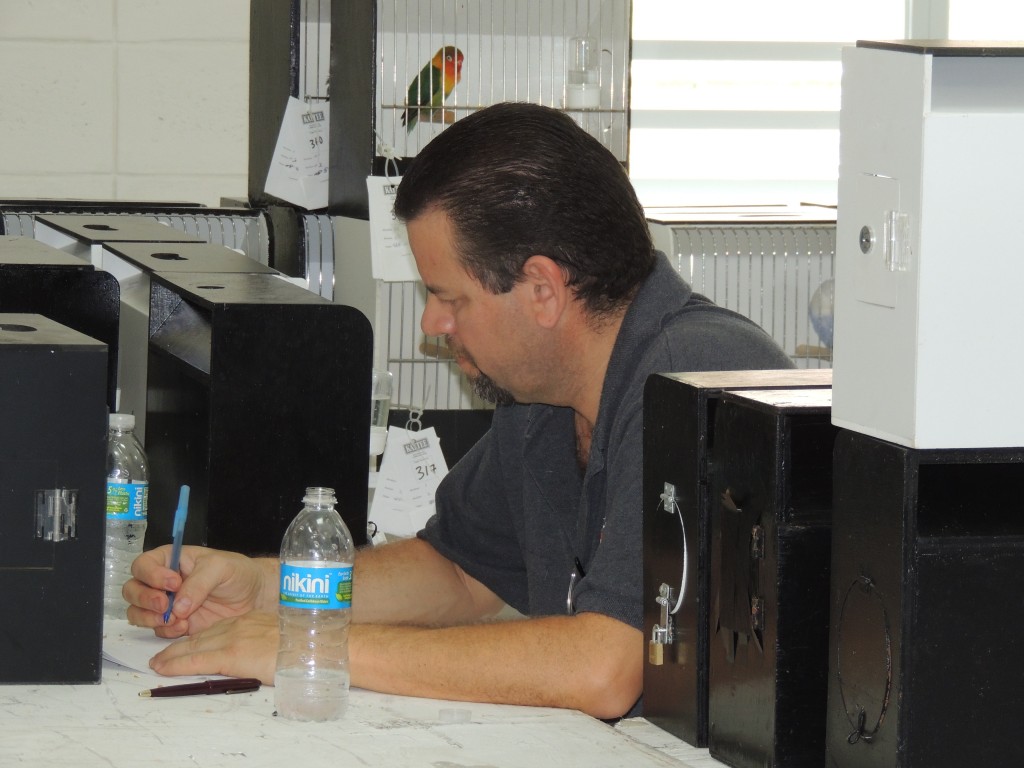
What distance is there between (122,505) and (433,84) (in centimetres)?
98

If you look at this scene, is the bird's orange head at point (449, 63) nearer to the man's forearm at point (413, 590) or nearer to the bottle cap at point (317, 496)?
the man's forearm at point (413, 590)

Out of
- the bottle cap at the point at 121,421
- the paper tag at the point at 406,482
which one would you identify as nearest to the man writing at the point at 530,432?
the bottle cap at the point at 121,421

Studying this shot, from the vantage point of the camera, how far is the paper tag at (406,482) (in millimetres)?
2330

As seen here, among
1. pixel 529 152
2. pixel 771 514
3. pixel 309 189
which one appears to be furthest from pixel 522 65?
pixel 771 514

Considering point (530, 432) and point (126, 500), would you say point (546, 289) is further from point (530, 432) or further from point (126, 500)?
point (126, 500)

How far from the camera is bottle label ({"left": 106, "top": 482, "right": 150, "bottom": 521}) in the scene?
67.5 inches

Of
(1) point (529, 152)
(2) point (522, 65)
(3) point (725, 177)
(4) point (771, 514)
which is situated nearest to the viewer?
(4) point (771, 514)

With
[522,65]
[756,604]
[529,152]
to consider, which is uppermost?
[522,65]

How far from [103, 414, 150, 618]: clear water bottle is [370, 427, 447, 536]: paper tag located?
0.52 meters

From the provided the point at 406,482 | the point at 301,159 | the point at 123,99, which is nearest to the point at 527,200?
the point at 406,482

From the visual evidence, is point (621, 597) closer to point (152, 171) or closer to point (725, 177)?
point (152, 171)

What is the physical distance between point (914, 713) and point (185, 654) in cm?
73

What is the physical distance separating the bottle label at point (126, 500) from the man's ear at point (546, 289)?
0.52 m

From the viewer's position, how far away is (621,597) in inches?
53.9
